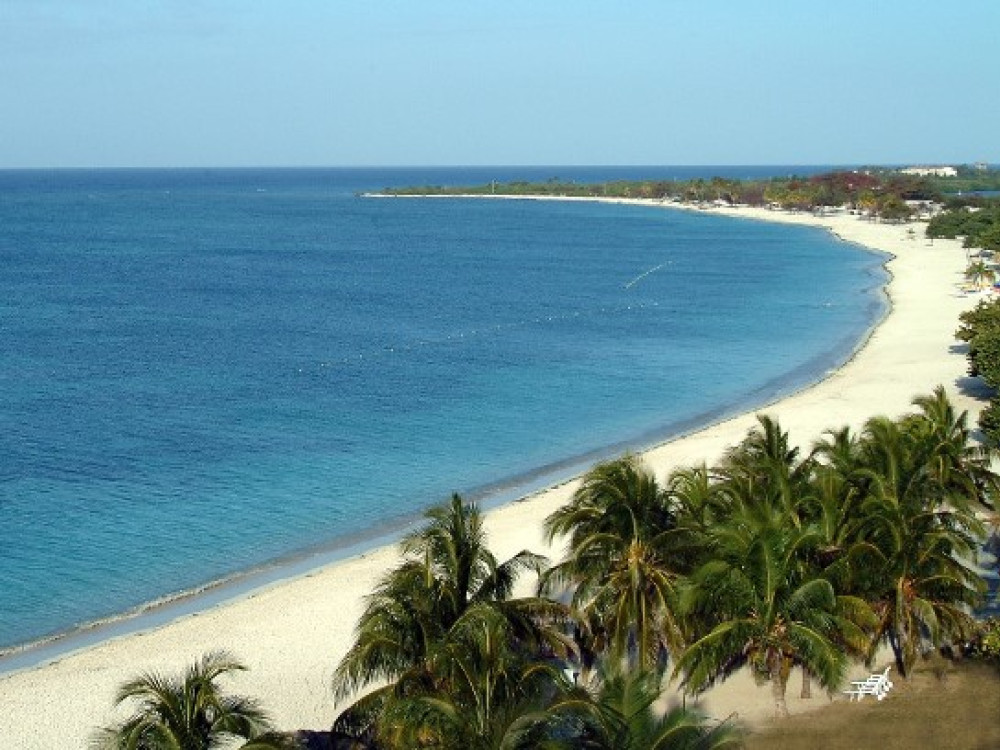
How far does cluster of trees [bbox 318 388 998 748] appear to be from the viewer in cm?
1529

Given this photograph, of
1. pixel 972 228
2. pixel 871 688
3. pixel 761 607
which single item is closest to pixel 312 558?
pixel 761 607

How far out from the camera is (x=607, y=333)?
69125mm

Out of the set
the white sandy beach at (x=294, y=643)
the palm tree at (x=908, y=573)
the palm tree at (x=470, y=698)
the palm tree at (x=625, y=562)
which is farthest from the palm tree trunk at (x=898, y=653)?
the palm tree at (x=470, y=698)

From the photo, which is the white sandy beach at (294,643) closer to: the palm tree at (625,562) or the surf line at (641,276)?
the palm tree at (625,562)

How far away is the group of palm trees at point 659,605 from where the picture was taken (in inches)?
594

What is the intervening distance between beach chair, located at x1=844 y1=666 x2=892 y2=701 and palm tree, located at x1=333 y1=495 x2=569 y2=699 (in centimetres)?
559

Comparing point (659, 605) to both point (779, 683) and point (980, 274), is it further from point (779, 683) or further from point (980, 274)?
point (980, 274)

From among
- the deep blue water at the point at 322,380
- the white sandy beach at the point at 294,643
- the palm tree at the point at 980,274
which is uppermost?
the palm tree at the point at 980,274

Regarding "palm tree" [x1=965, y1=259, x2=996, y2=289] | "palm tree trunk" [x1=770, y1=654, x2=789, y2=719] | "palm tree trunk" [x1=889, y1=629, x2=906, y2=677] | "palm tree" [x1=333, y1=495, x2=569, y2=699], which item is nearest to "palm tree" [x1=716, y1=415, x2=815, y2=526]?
"palm tree trunk" [x1=770, y1=654, x2=789, y2=719]

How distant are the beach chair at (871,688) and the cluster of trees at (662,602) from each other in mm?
612

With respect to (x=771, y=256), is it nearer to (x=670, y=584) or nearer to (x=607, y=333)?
(x=607, y=333)

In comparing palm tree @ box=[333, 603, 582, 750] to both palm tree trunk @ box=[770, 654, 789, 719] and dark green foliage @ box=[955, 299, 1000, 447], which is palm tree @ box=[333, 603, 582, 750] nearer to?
palm tree trunk @ box=[770, 654, 789, 719]

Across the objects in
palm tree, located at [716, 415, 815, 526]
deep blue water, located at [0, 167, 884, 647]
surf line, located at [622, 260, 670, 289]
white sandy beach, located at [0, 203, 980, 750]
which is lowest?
surf line, located at [622, 260, 670, 289]

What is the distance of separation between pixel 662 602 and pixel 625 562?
35.3 inches
